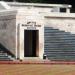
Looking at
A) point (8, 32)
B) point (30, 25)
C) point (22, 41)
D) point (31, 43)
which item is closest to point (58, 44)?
point (31, 43)

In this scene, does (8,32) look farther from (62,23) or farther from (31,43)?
(62,23)

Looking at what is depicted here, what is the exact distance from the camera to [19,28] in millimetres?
34875

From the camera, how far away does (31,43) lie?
121 feet

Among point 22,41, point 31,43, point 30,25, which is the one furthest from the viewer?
point 31,43

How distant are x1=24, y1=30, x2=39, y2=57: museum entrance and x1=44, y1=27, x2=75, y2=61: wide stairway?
765 mm

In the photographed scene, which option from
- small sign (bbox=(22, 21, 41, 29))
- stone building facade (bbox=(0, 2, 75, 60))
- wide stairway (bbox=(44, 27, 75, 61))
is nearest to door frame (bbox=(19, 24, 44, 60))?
stone building facade (bbox=(0, 2, 75, 60))

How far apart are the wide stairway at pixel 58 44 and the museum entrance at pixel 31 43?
76cm

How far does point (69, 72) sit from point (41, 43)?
37.1 ft

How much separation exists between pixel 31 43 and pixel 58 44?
6.84 ft

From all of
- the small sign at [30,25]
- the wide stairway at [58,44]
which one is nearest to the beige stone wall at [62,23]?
the wide stairway at [58,44]

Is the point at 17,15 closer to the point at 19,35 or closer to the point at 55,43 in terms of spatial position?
the point at 19,35

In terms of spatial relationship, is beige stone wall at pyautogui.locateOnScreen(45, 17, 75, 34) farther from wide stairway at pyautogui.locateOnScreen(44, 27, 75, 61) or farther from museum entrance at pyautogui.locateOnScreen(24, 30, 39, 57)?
museum entrance at pyautogui.locateOnScreen(24, 30, 39, 57)

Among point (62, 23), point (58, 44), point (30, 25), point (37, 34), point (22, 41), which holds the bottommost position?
point (58, 44)

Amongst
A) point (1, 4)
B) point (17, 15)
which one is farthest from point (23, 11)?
point (1, 4)
